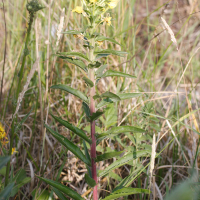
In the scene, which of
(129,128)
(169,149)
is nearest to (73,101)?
(169,149)

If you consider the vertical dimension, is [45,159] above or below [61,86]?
below

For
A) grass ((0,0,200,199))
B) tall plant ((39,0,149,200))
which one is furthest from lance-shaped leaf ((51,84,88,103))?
grass ((0,0,200,199))

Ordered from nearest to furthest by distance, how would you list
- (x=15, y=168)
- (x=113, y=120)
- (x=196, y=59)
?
(x=113, y=120) < (x=15, y=168) < (x=196, y=59)

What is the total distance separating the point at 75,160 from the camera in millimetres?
1458

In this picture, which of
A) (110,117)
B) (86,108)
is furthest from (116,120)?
(86,108)

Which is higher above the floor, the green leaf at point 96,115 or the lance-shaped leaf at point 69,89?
the lance-shaped leaf at point 69,89

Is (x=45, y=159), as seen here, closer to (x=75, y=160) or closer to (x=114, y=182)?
(x=75, y=160)

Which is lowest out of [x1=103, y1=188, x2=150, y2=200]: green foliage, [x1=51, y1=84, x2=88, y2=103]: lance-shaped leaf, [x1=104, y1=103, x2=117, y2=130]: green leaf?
[x1=103, y1=188, x2=150, y2=200]: green foliage

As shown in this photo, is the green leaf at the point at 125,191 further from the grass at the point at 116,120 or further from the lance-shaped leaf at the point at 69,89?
the lance-shaped leaf at the point at 69,89

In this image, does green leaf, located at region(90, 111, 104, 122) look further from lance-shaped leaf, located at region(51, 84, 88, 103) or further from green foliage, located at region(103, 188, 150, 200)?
green foliage, located at region(103, 188, 150, 200)

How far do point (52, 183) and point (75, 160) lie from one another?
2.04 feet

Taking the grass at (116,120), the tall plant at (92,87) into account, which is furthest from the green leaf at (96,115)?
the grass at (116,120)

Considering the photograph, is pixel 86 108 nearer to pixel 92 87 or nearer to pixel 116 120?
pixel 92 87

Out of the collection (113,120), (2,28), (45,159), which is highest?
(2,28)
